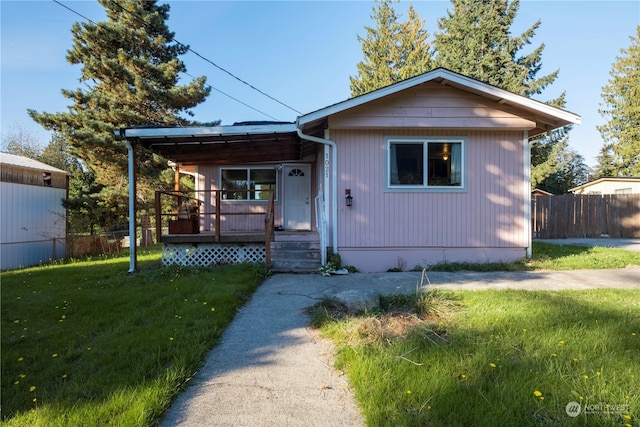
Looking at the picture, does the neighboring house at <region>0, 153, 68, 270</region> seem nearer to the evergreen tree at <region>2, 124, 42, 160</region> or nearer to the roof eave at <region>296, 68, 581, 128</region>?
the roof eave at <region>296, 68, 581, 128</region>

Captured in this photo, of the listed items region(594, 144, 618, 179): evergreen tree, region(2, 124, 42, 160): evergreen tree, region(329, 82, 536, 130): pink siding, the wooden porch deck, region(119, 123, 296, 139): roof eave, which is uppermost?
region(2, 124, 42, 160): evergreen tree

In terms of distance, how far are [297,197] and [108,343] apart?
7.58 m

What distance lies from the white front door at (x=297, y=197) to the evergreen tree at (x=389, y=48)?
50.3ft

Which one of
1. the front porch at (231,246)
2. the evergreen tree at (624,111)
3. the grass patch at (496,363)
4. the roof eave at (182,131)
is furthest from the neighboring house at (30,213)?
Result: the evergreen tree at (624,111)

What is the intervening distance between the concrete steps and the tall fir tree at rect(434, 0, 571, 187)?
61.6 ft

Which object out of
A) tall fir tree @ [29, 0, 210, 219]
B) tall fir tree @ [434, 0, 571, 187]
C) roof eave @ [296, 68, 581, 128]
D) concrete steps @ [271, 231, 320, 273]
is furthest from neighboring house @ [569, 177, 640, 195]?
tall fir tree @ [29, 0, 210, 219]

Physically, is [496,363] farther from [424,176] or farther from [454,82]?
[454,82]

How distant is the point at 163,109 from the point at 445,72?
1520cm

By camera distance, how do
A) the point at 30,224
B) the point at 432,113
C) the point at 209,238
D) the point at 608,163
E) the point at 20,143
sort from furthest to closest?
the point at 20,143, the point at 608,163, the point at 30,224, the point at 209,238, the point at 432,113

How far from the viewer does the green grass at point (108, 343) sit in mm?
2289

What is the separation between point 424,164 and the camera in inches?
291

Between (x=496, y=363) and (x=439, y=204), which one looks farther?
(x=439, y=204)

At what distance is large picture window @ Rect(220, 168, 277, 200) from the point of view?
10.5 m

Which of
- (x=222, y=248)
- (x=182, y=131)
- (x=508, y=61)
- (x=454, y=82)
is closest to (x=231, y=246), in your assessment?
(x=222, y=248)
